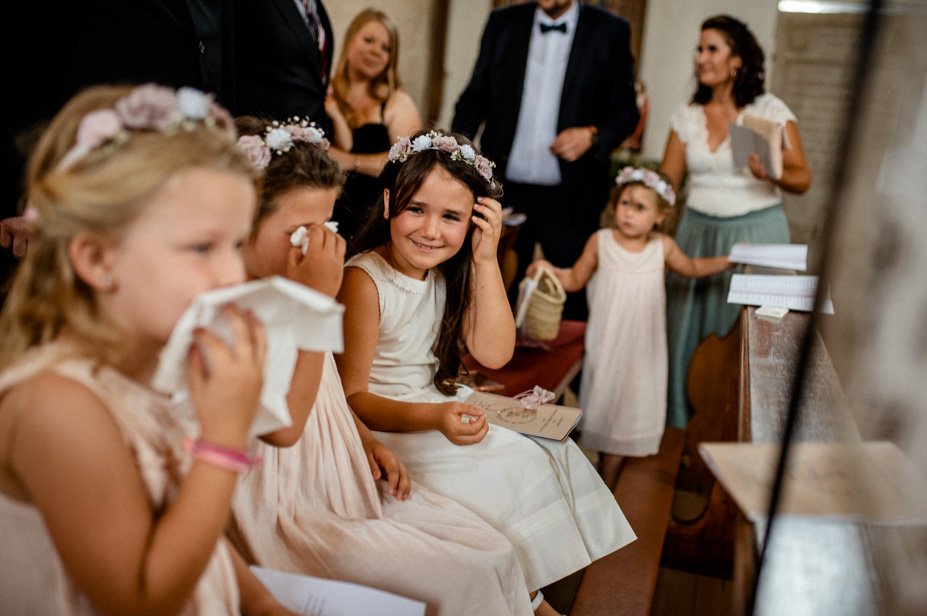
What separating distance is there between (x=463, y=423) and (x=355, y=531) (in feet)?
1.19

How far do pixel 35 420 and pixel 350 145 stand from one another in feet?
9.12

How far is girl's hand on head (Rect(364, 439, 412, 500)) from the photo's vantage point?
54.1 inches

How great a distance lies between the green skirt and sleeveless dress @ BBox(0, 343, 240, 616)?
2.73 m

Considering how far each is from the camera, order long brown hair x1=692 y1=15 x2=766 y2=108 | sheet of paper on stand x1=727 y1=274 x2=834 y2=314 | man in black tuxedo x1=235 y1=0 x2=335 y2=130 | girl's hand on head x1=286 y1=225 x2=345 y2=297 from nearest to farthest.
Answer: girl's hand on head x1=286 y1=225 x2=345 y2=297 < man in black tuxedo x1=235 y1=0 x2=335 y2=130 < sheet of paper on stand x1=727 y1=274 x2=834 y2=314 < long brown hair x1=692 y1=15 x2=766 y2=108

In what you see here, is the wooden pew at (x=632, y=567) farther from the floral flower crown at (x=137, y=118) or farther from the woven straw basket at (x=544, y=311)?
the floral flower crown at (x=137, y=118)

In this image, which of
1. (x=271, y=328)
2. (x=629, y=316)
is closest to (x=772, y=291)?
(x=629, y=316)

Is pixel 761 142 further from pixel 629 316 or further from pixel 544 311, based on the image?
pixel 544 311

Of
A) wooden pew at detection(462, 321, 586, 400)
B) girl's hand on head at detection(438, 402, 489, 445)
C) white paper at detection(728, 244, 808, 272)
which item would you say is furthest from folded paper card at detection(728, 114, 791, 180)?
girl's hand on head at detection(438, 402, 489, 445)

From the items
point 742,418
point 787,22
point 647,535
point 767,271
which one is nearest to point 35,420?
point 742,418

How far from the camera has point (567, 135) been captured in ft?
10.5

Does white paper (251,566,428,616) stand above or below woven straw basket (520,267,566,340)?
above

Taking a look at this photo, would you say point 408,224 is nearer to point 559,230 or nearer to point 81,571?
point 81,571

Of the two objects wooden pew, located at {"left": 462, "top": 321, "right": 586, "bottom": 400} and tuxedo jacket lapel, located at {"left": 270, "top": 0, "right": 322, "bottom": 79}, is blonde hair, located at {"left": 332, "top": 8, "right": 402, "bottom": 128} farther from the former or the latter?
wooden pew, located at {"left": 462, "top": 321, "right": 586, "bottom": 400}

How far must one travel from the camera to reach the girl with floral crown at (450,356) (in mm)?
1465
